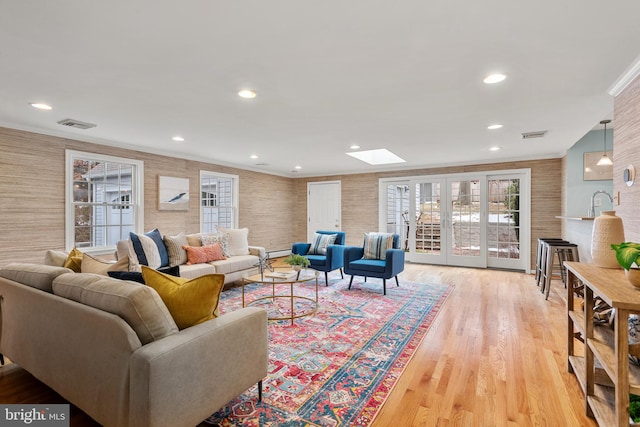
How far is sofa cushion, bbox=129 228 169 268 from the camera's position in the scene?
13.2 feet

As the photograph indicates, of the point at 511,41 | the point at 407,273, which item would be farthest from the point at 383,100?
the point at 407,273

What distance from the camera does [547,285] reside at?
169 inches

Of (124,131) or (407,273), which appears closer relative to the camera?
(124,131)

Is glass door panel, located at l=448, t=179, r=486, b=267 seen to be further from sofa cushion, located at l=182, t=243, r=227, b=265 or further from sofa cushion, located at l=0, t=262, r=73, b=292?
sofa cushion, located at l=0, t=262, r=73, b=292

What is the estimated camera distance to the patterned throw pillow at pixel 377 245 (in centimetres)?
495

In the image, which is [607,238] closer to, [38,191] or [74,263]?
[74,263]

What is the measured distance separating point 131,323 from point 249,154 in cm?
461

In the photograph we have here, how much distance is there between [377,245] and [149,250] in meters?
3.28

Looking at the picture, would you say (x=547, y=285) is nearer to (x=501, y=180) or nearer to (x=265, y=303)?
(x=501, y=180)

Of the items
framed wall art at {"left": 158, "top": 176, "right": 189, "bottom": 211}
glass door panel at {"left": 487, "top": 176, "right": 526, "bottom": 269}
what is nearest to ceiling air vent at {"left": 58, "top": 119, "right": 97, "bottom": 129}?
framed wall art at {"left": 158, "top": 176, "right": 189, "bottom": 211}

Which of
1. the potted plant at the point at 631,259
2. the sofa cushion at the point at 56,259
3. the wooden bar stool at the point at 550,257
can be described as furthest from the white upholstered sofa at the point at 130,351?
the wooden bar stool at the point at 550,257

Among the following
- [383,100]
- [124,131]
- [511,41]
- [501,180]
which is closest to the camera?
[511,41]

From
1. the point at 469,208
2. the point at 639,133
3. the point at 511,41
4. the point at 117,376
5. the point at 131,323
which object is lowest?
the point at 117,376

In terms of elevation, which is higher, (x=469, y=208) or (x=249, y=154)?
(x=249, y=154)
